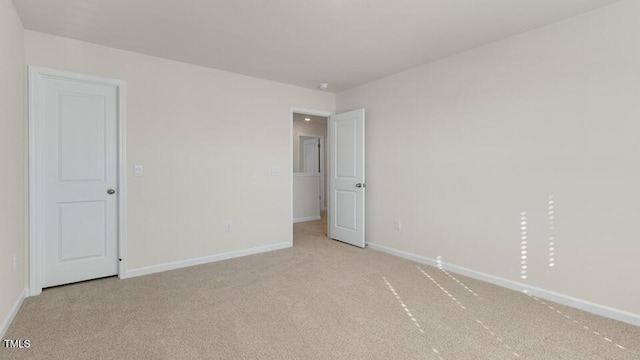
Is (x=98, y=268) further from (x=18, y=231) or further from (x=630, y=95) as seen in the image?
(x=630, y=95)

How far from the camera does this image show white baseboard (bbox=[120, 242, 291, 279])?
3359 mm

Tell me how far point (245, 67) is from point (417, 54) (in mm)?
2078

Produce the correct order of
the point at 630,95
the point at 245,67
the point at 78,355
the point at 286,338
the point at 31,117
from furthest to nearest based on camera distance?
the point at 245,67 → the point at 31,117 → the point at 630,95 → the point at 286,338 → the point at 78,355

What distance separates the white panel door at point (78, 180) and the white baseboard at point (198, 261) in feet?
0.75

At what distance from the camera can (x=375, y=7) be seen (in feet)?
7.97

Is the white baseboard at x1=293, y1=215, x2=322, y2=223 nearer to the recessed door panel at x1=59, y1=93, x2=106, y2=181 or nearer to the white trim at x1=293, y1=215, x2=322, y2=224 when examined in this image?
the white trim at x1=293, y1=215, x2=322, y2=224

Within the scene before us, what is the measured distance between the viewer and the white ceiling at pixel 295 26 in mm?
2402

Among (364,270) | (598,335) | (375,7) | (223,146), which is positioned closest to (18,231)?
(223,146)

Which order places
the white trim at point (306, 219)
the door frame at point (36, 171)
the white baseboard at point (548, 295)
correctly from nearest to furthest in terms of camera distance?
the white baseboard at point (548, 295) → the door frame at point (36, 171) → the white trim at point (306, 219)

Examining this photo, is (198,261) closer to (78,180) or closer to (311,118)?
(78,180)

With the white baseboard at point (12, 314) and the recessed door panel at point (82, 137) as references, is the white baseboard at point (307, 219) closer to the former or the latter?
the recessed door panel at point (82, 137)

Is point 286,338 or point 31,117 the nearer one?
point 286,338

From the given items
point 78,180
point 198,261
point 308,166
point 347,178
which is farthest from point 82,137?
point 308,166

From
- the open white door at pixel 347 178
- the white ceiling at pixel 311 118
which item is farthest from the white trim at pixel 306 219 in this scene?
the white ceiling at pixel 311 118
